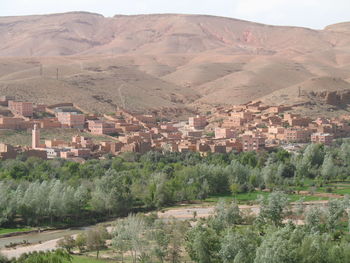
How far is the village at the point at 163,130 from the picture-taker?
5334cm

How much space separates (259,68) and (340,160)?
6019 centimetres

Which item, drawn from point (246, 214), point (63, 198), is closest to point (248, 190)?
point (246, 214)

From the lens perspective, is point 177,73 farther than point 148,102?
Yes

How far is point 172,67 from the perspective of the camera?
124 metres

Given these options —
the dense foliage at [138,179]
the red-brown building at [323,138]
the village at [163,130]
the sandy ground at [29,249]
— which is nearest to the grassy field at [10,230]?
the dense foliage at [138,179]

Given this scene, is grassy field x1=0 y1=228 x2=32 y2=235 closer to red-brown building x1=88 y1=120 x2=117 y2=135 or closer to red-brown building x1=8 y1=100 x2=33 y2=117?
red-brown building x1=88 y1=120 x2=117 y2=135

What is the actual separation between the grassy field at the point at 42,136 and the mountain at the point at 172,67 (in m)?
12.9

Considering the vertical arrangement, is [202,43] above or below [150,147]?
above

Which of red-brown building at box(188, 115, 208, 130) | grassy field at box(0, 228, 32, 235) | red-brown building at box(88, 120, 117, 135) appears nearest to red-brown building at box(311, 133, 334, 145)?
red-brown building at box(188, 115, 208, 130)

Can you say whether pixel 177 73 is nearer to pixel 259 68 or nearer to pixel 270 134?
pixel 259 68

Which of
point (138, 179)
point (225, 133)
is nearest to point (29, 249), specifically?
point (138, 179)

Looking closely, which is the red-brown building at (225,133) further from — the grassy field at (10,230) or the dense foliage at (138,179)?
the grassy field at (10,230)

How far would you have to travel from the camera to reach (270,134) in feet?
202

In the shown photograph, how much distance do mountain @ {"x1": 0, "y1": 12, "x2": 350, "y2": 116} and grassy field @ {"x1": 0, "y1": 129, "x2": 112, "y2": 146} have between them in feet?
42.5
